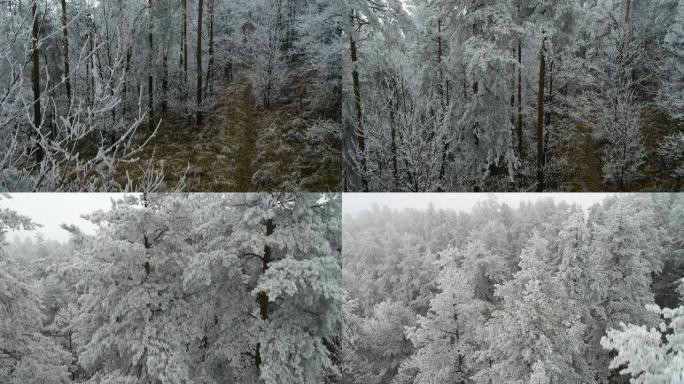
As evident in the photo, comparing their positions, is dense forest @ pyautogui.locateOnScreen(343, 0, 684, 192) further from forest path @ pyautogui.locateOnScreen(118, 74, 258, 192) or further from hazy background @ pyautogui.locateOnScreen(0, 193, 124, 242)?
hazy background @ pyautogui.locateOnScreen(0, 193, 124, 242)

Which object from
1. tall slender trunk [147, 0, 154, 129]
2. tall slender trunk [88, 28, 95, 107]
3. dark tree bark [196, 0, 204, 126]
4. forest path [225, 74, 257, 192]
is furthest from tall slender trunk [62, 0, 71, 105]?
forest path [225, 74, 257, 192]

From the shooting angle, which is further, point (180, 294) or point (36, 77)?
point (180, 294)

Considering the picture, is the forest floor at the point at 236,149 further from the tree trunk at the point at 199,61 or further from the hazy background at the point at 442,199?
the hazy background at the point at 442,199

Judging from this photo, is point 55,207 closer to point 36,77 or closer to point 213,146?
point 36,77

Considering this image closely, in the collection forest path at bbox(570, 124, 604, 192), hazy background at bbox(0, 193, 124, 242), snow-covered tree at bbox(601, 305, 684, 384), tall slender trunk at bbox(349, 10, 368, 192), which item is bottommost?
snow-covered tree at bbox(601, 305, 684, 384)

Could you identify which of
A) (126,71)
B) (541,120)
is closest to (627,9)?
(541,120)

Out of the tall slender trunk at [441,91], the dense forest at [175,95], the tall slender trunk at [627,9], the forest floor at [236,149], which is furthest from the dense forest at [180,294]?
the tall slender trunk at [627,9]
